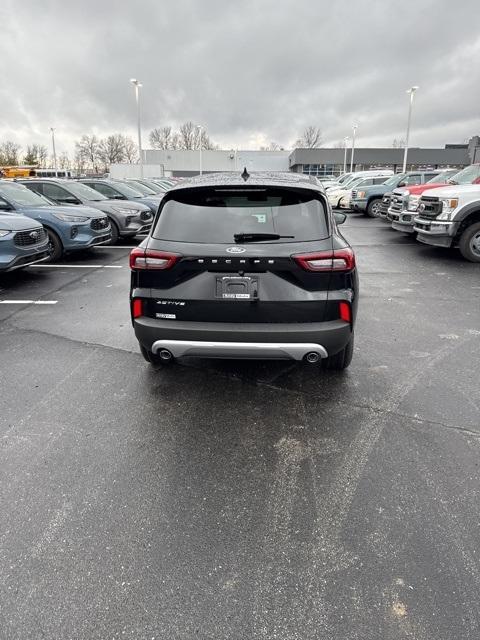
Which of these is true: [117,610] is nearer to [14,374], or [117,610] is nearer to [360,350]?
[14,374]

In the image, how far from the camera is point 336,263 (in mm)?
3283

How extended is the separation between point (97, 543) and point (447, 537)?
181cm

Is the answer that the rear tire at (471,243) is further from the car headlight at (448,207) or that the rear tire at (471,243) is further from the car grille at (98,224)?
the car grille at (98,224)

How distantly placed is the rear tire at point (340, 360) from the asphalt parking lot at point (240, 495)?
0.11 m

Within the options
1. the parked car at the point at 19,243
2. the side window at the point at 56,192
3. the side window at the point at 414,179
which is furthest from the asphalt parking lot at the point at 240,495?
the side window at the point at 414,179

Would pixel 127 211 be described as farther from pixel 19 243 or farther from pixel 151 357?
pixel 151 357

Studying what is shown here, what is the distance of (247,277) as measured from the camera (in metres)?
3.28

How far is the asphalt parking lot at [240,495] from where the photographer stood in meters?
1.93

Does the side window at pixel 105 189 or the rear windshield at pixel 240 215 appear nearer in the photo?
the rear windshield at pixel 240 215

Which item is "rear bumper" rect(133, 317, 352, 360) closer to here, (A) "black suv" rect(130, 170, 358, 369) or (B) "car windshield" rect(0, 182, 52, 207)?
(A) "black suv" rect(130, 170, 358, 369)

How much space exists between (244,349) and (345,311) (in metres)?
0.82

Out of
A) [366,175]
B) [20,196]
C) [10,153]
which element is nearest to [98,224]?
[20,196]

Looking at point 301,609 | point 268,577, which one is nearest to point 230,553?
point 268,577

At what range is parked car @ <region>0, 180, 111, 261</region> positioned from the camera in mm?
9445
